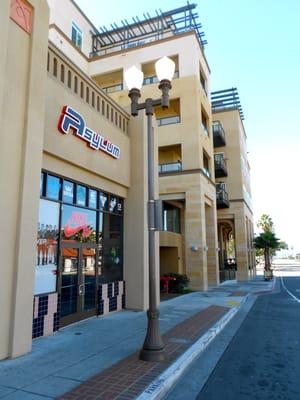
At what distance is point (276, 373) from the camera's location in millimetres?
6227

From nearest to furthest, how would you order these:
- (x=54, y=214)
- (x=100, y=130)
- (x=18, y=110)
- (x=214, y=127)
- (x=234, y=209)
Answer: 1. (x=18, y=110)
2. (x=54, y=214)
3. (x=100, y=130)
4. (x=214, y=127)
5. (x=234, y=209)

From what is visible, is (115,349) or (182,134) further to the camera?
(182,134)

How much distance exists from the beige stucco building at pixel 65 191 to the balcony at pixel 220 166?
8807 millimetres

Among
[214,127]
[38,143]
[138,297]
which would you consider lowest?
[138,297]

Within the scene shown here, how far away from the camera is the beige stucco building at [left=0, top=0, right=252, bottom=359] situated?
689cm

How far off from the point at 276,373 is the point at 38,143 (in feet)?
21.7

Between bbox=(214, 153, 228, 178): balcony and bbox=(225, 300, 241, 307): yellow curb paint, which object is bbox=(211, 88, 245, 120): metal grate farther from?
bbox=(225, 300, 241, 307): yellow curb paint

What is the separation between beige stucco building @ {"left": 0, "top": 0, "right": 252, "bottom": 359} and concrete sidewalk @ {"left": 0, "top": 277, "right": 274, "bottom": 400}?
2.08ft

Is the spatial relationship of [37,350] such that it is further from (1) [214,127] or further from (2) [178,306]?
(1) [214,127]

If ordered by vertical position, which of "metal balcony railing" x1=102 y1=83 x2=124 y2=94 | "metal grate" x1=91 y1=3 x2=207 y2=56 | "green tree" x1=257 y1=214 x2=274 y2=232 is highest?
"metal grate" x1=91 y1=3 x2=207 y2=56

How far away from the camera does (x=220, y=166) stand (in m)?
31.1

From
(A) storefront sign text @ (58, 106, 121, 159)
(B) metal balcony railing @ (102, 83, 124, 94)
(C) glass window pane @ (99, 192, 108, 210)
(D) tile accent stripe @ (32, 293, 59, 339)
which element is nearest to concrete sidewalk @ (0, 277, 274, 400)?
(D) tile accent stripe @ (32, 293, 59, 339)

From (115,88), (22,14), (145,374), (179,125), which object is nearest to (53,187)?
(22,14)

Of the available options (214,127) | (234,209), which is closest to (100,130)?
(214,127)
